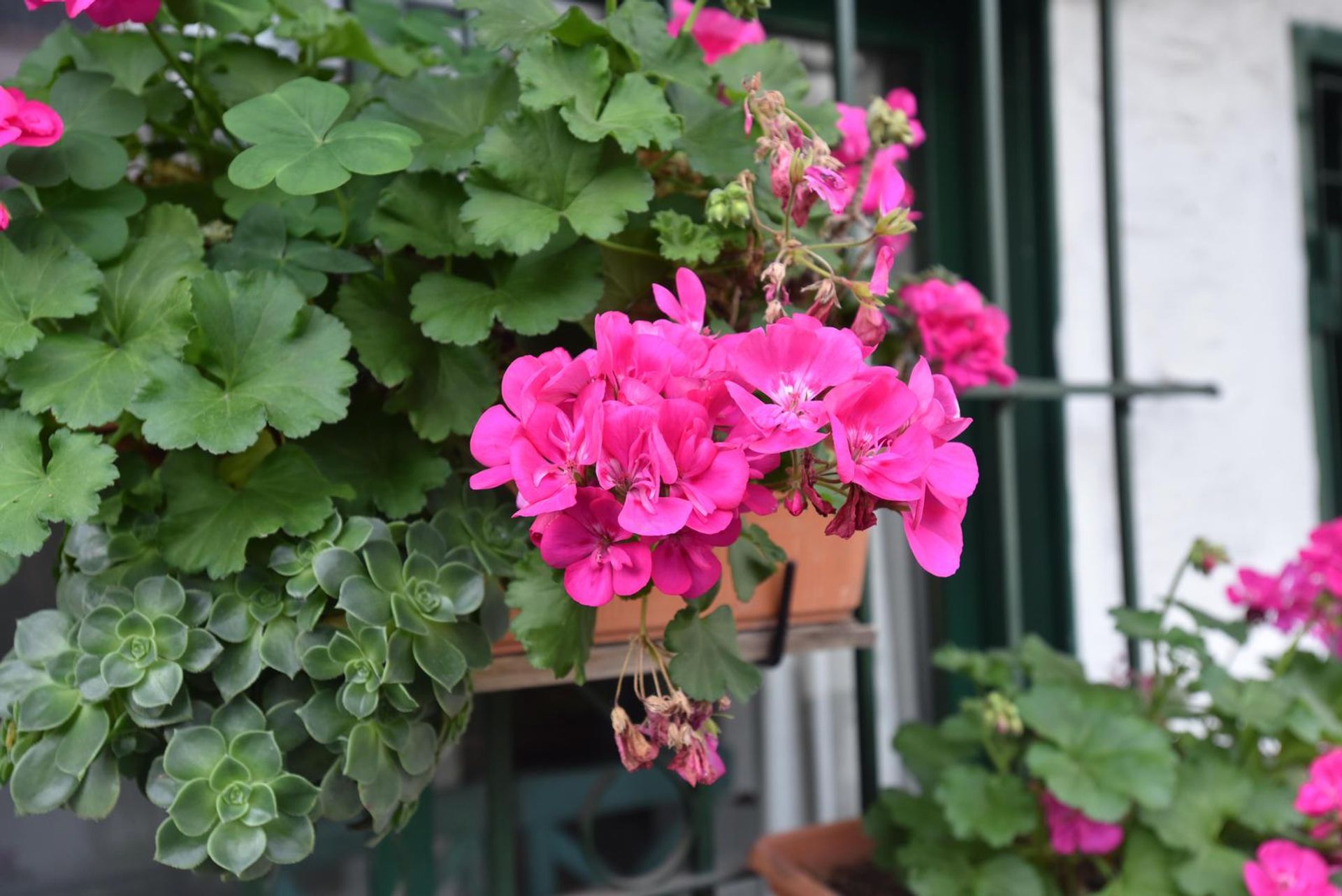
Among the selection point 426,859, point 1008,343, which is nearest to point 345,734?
point 426,859

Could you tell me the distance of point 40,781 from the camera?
691mm

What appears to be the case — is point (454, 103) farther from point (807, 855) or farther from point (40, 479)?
point (807, 855)

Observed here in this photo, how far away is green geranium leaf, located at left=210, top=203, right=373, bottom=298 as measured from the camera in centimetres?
80

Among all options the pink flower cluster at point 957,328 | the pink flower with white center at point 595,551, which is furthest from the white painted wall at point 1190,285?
the pink flower with white center at point 595,551

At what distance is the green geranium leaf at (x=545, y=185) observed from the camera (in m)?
Result: 0.75

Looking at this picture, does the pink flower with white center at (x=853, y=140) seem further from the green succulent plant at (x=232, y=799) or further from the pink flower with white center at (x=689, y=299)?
the green succulent plant at (x=232, y=799)

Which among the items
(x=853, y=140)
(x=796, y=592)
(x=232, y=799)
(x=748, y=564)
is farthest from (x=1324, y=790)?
(x=232, y=799)

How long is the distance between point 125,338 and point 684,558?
1.54 feet

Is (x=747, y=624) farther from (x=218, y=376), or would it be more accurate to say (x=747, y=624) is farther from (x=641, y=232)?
(x=218, y=376)

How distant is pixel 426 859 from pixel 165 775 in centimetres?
75

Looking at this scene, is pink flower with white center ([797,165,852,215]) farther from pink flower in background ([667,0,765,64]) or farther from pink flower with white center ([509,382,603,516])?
pink flower in background ([667,0,765,64])

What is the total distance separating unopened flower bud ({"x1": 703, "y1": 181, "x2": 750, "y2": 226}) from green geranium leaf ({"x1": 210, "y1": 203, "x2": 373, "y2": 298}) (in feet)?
0.91

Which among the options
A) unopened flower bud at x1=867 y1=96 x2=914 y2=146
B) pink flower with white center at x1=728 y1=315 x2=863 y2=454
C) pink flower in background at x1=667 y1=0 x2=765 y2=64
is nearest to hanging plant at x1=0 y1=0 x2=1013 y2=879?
pink flower with white center at x1=728 y1=315 x2=863 y2=454

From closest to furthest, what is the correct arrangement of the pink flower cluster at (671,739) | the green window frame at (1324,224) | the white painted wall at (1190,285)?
the pink flower cluster at (671,739), the white painted wall at (1190,285), the green window frame at (1324,224)
